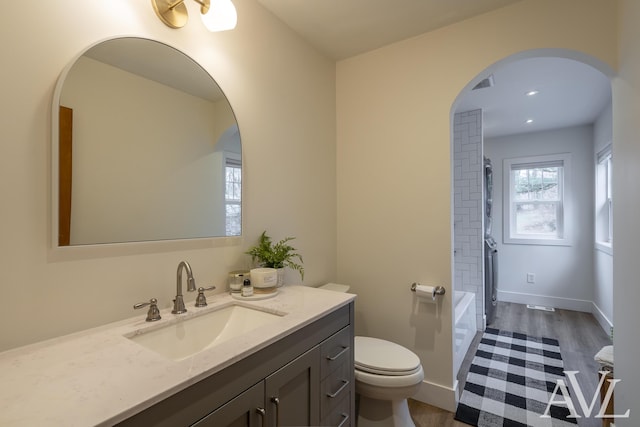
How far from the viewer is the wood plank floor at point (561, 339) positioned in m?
1.91

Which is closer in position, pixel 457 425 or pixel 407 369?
pixel 407 369

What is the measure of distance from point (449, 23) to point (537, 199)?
3530 millimetres

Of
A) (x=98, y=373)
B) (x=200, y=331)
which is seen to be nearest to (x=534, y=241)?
(x=200, y=331)

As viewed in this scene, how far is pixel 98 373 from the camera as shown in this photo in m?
0.76

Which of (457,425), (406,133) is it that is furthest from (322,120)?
(457,425)

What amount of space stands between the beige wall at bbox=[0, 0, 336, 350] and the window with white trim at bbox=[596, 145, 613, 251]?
367cm

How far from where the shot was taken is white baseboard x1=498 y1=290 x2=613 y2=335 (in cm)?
378

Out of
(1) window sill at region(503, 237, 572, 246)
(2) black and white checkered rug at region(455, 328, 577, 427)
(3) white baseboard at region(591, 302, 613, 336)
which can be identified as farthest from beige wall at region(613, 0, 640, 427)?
(1) window sill at region(503, 237, 572, 246)

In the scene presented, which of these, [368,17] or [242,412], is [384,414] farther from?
[368,17]

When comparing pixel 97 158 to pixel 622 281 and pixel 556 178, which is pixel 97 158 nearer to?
pixel 622 281

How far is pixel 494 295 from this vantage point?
3.69 metres

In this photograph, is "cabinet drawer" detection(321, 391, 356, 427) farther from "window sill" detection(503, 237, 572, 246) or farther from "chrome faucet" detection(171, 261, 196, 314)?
"window sill" detection(503, 237, 572, 246)

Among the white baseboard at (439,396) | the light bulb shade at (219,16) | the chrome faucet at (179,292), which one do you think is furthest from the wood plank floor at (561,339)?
the light bulb shade at (219,16)

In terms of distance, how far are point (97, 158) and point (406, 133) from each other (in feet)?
5.96
